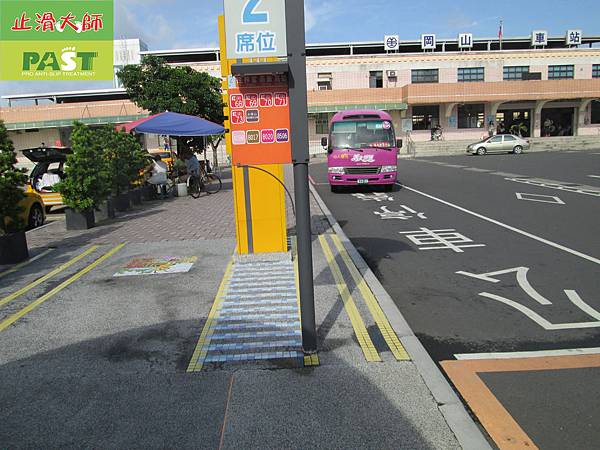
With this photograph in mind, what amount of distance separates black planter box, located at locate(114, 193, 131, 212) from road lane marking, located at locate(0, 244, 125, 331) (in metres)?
4.84

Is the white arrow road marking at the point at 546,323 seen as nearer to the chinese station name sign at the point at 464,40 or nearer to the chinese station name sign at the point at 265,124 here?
the chinese station name sign at the point at 265,124

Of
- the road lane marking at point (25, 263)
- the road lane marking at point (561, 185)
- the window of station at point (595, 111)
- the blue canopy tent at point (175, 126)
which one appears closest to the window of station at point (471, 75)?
the window of station at point (595, 111)

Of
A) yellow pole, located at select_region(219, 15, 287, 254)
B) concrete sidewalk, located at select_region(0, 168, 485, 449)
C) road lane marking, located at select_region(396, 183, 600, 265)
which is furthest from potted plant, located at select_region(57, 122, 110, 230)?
road lane marking, located at select_region(396, 183, 600, 265)

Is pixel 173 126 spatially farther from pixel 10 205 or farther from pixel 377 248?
pixel 377 248

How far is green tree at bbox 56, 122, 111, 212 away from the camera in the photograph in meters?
9.82

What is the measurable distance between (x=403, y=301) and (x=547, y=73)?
48.6 metres

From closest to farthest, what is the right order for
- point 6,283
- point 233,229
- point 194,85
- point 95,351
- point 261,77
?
1. point 261,77
2. point 95,351
3. point 6,283
4. point 233,229
5. point 194,85

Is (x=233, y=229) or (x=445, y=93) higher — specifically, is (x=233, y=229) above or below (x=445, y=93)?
below

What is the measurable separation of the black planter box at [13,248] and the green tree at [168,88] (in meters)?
12.9

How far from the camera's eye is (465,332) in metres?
4.25

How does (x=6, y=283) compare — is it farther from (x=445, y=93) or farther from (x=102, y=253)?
(x=445, y=93)

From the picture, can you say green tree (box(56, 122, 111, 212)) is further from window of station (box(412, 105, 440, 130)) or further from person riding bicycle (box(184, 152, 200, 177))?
window of station (box(412, 105, 440, 130))

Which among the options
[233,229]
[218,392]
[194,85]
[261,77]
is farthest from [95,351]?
[194,85]

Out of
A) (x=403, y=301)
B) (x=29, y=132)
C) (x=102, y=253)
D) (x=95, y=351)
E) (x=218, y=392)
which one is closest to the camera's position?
(x=218, y=392)
